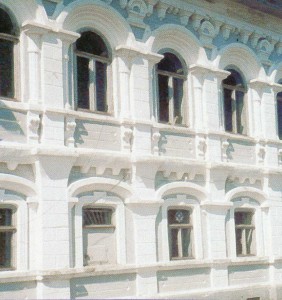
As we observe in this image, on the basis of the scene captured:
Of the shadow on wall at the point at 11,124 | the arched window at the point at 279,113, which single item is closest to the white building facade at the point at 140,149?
the shadow on wall at the point at 11,124

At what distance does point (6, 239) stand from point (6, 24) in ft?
12.9

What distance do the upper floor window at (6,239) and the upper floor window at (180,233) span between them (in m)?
3.78

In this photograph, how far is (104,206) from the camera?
491 inches

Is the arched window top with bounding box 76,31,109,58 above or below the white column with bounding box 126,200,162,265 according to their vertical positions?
above

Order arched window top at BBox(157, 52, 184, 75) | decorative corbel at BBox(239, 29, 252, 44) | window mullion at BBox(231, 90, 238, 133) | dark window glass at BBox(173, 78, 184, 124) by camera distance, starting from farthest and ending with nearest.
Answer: decorative corbel at BBox(239, 29, 252, 44) < window mullion at BBox(231, 90, 238, 133) < dark window glass at BBox(173, 78, 184, 124) < arched window top at BBox(157, 52, 184, 75)

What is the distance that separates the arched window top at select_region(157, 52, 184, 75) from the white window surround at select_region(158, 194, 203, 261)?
2844 mm

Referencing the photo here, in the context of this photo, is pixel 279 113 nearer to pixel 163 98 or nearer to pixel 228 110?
pixel 228 110

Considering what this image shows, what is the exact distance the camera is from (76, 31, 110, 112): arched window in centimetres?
1248

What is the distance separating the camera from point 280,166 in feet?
52.7

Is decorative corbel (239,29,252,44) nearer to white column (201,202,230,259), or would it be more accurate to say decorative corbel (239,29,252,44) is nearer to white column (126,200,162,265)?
white column (201,202,230,259)

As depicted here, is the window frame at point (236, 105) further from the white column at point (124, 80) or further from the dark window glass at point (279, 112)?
the white column at point (124, 80)

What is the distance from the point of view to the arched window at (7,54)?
11.4 metres

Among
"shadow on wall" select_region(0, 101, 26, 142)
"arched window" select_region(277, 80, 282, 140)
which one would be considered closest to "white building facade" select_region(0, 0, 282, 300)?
"shadow on wall" select_region(0, 101, 26, 142)

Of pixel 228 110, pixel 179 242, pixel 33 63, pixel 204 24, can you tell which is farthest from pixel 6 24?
pixel 228 110
